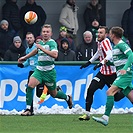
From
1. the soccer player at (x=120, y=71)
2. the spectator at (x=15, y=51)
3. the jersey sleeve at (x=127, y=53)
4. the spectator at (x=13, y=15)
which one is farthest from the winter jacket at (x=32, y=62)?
the spectator at (x=13, y=15)

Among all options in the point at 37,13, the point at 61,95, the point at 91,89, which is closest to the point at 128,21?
the point at 37,13

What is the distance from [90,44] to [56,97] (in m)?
3.70

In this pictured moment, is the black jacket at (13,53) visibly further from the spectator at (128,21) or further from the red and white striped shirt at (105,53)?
the spectator at (128,21)

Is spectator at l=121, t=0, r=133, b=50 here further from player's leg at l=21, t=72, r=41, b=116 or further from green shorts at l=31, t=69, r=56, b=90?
player's leg at l=21, t=72, r=41, b=116

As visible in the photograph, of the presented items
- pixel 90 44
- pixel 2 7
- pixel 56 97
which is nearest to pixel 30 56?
pixel 56 97

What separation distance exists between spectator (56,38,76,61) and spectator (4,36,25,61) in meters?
0.98

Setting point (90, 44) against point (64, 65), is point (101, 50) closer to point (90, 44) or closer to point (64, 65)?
point (64, 65)

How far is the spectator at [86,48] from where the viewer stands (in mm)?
18922

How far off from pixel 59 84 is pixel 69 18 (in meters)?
3.94

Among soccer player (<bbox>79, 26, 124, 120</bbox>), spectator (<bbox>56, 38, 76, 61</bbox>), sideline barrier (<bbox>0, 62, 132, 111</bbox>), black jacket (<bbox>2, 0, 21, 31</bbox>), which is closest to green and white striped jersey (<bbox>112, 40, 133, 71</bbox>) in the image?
soccer player (<bbox>79, 26, 124, 120</bbox>)

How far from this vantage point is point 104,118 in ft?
43.8

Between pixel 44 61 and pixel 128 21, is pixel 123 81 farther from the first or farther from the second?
pixel 128 21

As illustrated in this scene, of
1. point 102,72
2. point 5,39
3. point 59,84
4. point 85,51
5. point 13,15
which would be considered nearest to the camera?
point 102,72

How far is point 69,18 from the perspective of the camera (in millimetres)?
20734
